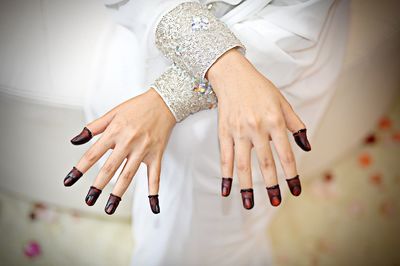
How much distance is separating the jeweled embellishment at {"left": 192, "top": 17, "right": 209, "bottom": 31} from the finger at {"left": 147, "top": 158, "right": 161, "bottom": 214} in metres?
0.28

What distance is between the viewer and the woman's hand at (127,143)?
2.62 feet

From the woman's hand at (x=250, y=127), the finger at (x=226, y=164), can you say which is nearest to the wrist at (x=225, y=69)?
the woman's hand at (x=250, y=127)

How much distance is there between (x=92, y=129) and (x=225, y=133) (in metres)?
0.26

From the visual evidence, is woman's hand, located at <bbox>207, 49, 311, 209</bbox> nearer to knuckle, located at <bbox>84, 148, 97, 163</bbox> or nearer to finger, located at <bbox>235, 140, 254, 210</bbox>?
finger, located at <bbox>235, 140, 254, 210</bbox>

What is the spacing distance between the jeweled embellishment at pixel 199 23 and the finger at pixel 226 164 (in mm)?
234

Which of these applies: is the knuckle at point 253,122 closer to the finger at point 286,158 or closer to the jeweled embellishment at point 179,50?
the finger at point 286,158

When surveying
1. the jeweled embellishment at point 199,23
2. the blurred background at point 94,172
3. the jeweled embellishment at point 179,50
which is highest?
the jeweled embellishment at point 199,23

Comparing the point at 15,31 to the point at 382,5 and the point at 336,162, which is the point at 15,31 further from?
the point at 336,162

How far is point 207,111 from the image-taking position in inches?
37.1

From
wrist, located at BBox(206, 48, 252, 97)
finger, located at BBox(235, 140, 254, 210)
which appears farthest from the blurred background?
finger, located at BBox(235, 140, 254, 210)

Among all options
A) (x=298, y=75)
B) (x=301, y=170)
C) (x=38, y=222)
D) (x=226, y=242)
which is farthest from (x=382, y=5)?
(x=38, y=222)

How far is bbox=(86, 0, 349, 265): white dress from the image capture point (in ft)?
3.12

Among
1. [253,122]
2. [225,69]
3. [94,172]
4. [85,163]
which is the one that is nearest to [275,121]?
[253,122]

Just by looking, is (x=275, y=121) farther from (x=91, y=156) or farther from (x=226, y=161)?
(x=91, y=156)
